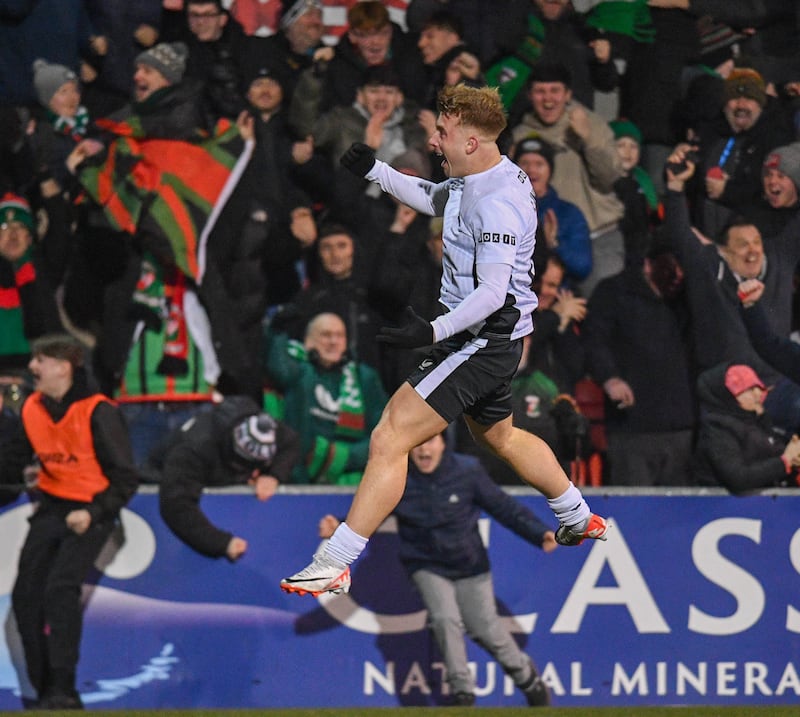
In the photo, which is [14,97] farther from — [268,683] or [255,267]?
[268,683]

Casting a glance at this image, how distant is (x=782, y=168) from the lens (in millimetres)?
8852

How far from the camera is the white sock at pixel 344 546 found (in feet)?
19.3

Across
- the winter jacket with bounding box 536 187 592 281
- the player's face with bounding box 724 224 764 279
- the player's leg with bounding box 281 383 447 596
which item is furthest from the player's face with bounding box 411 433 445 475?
the player's leg with bounding box 281 383 447 596

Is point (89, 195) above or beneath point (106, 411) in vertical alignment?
above

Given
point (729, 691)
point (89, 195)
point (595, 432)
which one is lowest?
point (729, 691)

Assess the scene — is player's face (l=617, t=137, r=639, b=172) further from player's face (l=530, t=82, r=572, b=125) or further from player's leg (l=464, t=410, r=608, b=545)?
player's leg (l=464, t=410, r=608, b=545)

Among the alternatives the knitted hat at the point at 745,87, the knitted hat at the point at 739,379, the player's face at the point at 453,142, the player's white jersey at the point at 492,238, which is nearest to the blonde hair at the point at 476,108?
the player's face at the point at 453,142

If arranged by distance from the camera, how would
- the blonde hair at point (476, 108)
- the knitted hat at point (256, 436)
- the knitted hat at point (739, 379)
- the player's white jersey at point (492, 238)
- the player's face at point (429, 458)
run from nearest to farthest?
the player's white jersey at point (492, 238) < the blonde hair at point (476, 108) < the knitted hat at point (256, 436) < the player's face at point (429, 458) < the knitted hat at point (739, 379)

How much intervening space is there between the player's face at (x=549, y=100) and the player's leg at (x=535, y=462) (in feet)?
10.5

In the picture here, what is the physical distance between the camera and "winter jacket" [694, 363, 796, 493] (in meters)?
8.52

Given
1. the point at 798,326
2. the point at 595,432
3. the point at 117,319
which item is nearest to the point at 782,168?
the point at 798,326

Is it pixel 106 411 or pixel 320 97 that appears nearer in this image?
pixel 106 411

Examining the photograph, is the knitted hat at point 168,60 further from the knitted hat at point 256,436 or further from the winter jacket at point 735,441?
the winter jacket at point 735,441

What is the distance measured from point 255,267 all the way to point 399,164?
965mm
